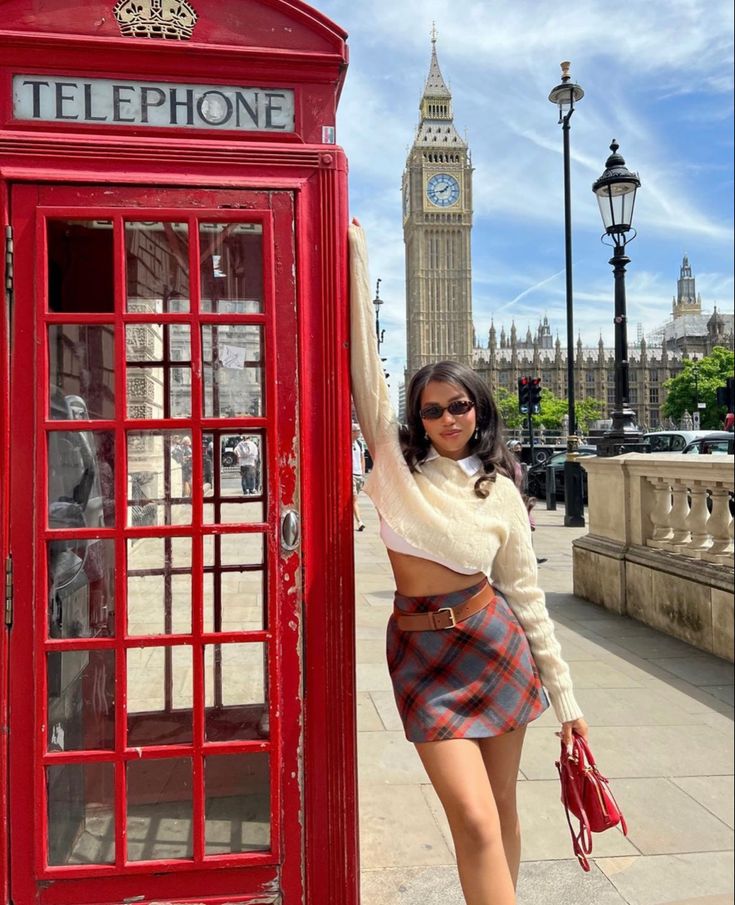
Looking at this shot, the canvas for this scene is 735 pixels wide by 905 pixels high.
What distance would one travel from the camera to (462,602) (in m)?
2.13

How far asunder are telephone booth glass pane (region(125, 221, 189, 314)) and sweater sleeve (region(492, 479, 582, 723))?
3.94 feet

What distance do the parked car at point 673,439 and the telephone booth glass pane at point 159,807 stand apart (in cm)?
1665

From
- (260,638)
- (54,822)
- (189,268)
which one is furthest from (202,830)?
(189,268)

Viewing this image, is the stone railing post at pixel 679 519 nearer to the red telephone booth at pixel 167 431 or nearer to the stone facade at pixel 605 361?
the red telephone booth at pixel 167 431

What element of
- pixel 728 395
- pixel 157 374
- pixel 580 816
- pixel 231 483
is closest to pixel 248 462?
pixel 231 483

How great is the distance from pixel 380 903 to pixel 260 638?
43.5 inches

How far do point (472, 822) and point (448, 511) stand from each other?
835 millimetres

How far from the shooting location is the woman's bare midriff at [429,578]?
84.7 inches

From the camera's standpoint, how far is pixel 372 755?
384 centimetres

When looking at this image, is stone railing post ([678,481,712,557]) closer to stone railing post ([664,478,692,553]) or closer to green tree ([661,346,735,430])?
stone railing post ([664,478,692,553])

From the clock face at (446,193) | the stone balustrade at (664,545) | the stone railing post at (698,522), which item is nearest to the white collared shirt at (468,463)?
the stone balustrade at (664,545)

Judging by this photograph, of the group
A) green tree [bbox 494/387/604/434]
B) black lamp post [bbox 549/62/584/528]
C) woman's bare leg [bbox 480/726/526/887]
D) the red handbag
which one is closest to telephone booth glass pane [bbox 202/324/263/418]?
woman's bare leg [bbox 480/726/526/887]

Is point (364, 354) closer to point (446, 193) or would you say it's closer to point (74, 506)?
point (74, 506)

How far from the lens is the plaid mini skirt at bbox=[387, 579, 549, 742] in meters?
2.07
